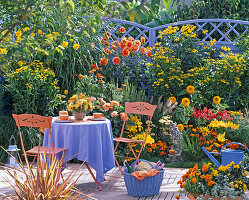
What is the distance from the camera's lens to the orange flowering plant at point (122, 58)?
724 centimetres

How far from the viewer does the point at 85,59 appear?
7.12m

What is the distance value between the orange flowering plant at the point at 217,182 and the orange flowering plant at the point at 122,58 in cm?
393

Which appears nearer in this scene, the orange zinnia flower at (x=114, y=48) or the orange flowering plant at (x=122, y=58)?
the orange flowering plant at (x=122, y=58)

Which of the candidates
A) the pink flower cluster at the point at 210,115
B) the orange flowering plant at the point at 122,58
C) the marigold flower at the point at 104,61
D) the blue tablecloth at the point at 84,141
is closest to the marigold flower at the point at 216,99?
the pink flower cluster at the point at 210,115

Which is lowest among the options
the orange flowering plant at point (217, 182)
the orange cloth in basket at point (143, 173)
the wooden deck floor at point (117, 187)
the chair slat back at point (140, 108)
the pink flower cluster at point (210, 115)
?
the wooden deck floor at point (117, 187)

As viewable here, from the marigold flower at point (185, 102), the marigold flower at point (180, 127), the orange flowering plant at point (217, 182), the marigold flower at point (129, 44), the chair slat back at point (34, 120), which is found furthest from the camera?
the marigold flower at point (129, 44)

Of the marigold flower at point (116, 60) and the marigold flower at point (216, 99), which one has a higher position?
the marigold flower at point (116, 60)

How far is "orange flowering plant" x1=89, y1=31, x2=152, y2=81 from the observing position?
7.24m

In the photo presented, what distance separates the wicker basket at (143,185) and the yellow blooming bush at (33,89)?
8.24 ft

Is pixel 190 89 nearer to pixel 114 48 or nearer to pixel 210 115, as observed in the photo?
pixel 210 115

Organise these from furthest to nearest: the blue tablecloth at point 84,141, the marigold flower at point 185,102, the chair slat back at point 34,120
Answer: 1. the marigold flower at point 185,102
2. the blue tablecloth at point 84,141
3. the chair slat back at point 34,120

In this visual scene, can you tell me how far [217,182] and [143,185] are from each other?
115cm

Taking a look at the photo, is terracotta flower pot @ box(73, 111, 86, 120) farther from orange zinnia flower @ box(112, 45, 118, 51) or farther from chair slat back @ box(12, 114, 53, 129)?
orange zinnia flower @ box(112, 45, 118, 51)

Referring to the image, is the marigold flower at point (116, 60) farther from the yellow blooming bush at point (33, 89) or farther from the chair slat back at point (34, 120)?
the chair slat back at point (34, 120)
